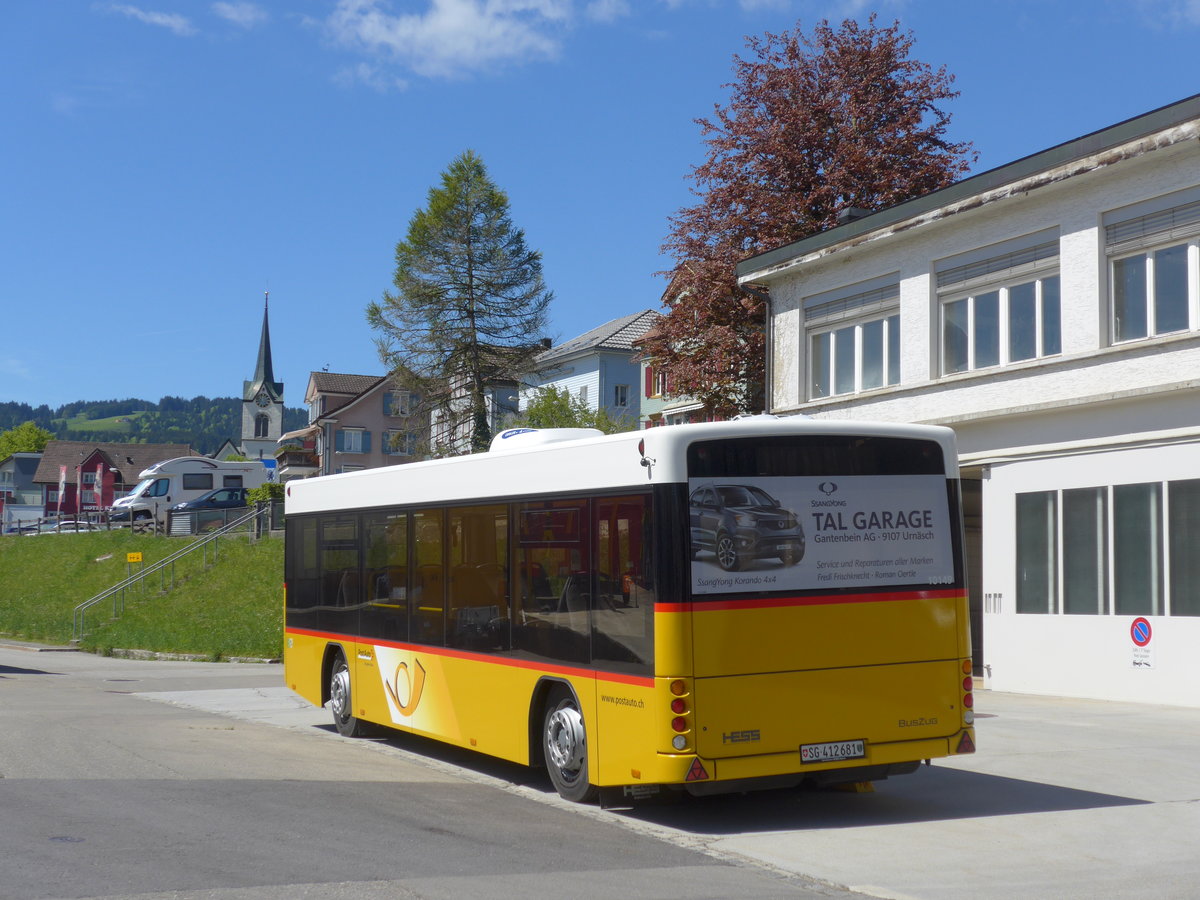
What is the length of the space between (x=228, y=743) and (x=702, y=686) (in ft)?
21.9

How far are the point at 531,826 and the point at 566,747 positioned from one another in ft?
3.17

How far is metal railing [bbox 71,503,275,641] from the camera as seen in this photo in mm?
38178

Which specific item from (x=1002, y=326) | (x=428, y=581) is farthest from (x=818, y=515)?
(x=1002, y=326)

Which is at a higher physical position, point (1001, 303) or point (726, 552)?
point (1001, 303)

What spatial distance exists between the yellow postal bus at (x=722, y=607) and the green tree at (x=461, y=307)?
42318 millimetres

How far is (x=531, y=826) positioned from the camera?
8.98 meters

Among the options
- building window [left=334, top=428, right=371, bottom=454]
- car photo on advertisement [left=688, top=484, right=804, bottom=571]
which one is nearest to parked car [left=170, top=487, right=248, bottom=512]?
building window [left=334, top=428, right=371, bottom=454]

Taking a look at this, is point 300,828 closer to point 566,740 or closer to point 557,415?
point 566,740

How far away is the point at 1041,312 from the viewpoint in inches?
766

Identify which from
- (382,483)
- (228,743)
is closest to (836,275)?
(382,483)

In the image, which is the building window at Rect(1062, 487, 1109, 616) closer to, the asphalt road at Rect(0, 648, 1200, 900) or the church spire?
the asphalt road at Rect(0, 648, 1200, 900)

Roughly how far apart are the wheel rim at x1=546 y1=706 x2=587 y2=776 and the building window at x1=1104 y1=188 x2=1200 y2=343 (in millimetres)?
10972

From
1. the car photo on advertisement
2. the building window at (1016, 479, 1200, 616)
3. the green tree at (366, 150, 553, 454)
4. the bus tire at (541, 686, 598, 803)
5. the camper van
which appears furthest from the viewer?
the camper van

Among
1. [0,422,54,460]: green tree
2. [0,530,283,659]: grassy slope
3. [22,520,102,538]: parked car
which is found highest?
[0,422,54,460]: green tree
